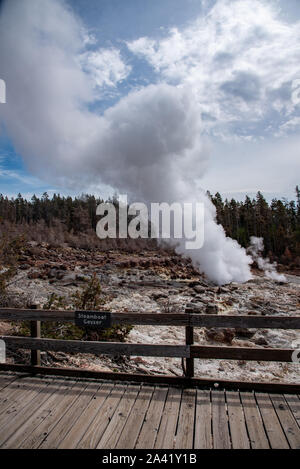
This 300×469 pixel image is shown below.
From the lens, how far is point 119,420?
10.6 feet

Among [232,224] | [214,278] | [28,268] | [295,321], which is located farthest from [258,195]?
[295,321]

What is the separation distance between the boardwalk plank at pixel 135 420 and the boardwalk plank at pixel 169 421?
0.23m

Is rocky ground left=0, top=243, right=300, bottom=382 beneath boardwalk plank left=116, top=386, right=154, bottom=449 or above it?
beneath

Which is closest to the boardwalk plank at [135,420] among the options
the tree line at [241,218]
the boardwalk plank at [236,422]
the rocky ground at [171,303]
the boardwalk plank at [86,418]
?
the boardwalk plank at [86,418]

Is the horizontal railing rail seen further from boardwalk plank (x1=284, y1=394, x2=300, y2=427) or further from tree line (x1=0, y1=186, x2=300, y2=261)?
tree line (x1=0, y1=186, x2=300, y2=261)

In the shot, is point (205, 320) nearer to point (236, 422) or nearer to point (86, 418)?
point (236, 422)

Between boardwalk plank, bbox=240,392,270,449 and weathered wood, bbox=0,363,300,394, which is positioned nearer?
boardwalk plank, bbox=240,392,270,449

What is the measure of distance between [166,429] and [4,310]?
2.88 m

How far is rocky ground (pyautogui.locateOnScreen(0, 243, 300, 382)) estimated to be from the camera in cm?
728

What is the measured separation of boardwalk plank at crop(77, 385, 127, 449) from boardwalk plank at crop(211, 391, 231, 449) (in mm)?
1133

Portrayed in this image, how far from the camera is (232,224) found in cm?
6581

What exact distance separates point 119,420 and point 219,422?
42.6 inches

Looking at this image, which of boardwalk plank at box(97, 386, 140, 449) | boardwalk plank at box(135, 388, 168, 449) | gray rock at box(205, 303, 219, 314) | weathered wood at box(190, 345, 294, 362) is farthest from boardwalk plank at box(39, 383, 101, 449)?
gray rock at box(205, 303, 219, 314)

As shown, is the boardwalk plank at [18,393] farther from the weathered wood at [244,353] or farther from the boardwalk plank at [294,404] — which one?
the boardwalk plank at [294,404]
